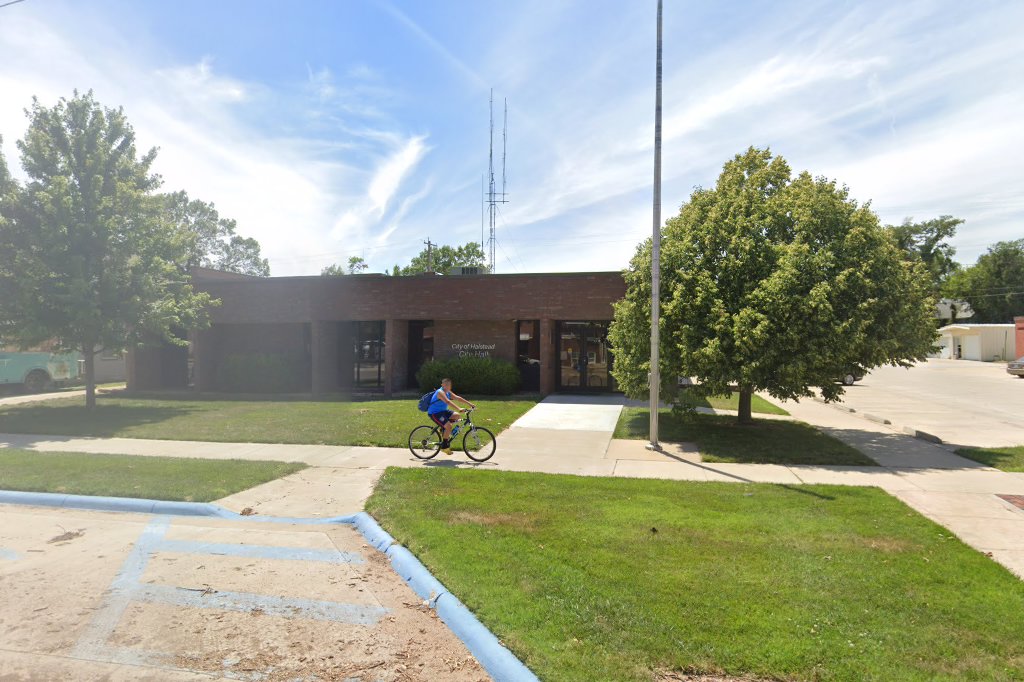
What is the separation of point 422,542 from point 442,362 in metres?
16.2

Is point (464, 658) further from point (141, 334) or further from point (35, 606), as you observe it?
point (141, 334)

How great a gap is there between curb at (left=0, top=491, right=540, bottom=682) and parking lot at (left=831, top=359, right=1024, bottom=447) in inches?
491

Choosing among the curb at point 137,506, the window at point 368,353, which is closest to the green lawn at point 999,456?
the curb at point 137,506

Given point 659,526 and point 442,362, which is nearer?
point 659,526

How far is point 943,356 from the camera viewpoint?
6575 cm

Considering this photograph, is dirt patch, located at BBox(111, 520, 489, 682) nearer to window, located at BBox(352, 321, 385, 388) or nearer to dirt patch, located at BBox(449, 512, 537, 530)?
dirt patch, located at BBox(449, 512, 537, 530)

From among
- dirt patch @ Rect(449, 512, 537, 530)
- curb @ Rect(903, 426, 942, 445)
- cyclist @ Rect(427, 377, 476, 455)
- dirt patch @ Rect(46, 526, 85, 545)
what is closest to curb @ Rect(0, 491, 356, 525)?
dirt patch @ Rect(46, 526, 85, 545)

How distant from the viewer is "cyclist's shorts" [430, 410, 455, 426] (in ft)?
33.3

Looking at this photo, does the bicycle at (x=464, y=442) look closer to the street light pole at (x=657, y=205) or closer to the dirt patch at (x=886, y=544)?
the street light pole at (x=657, y=205)

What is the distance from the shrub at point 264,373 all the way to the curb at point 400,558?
16035 millimetres

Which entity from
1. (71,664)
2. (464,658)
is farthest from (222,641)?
(464,658)

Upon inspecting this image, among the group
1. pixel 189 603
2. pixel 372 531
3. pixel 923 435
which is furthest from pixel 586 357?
pixel 189 603

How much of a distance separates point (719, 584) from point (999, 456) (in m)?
9.50

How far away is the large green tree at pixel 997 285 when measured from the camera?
71688mm
